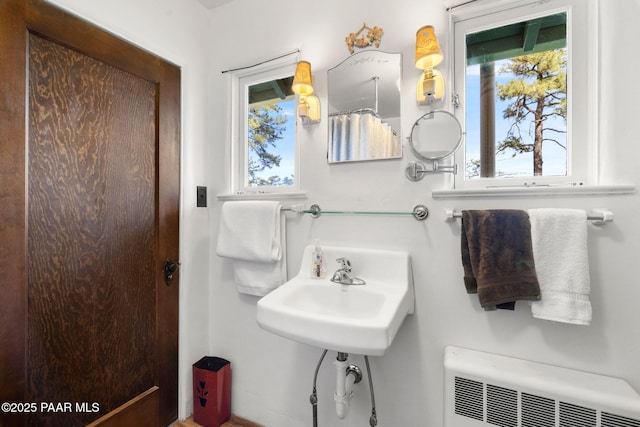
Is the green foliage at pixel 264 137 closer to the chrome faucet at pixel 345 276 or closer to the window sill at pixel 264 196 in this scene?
the window sill at pixel 264 196

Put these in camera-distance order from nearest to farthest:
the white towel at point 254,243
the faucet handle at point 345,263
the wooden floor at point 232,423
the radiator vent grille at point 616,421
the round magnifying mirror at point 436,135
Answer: the radiator vent grille at point 616,421 < the round magnifying mirror at point 436,135 < the faucet handle at point 345,263 < the white towel at point 254,243 < the wooden floor at point 232,423

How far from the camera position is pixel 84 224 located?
113cm

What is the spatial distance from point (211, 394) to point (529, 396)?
1.43 metres

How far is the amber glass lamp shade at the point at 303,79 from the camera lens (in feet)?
4.33

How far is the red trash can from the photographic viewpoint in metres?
1.46

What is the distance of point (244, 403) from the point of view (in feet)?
5.10

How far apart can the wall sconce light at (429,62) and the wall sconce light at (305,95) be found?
19.5 inches

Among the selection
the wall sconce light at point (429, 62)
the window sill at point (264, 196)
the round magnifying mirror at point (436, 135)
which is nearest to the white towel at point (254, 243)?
the window sill at point (264, 196)

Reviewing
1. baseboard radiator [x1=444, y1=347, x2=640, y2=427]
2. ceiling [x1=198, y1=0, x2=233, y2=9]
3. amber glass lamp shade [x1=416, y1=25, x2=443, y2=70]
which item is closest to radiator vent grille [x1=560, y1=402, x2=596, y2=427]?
baseboard radiator [x1=444, y1=347, x2=640, y2=427]

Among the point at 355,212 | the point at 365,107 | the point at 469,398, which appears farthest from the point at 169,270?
the point at 469,398

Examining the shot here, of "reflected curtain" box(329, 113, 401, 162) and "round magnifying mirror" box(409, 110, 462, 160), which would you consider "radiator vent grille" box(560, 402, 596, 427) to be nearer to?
"round magnifying mirror" box(409, 110, 462, 160)

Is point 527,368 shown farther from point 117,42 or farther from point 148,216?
point 117,42

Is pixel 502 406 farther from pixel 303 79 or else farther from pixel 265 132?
pixel 265 132

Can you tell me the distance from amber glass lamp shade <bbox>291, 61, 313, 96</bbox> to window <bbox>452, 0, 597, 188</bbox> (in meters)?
0.65
